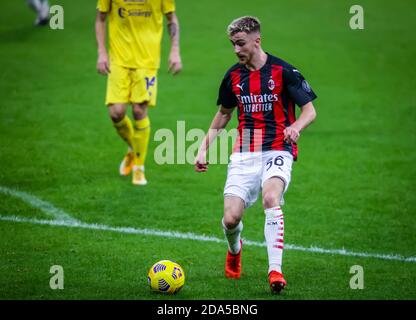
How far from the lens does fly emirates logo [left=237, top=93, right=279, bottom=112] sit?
7.22 metres

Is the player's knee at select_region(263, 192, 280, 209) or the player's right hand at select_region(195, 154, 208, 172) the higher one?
the player's right hand at select_region(195, 154, 208, 172)

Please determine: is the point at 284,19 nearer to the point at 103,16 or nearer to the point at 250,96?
the point at 103,16

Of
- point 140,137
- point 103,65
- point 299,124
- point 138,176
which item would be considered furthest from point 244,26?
point 138,176

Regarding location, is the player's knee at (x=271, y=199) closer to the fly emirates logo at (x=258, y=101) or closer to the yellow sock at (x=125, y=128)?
the fly emirates logo at (x=258, y=101)

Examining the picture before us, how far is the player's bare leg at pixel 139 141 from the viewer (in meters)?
10.6

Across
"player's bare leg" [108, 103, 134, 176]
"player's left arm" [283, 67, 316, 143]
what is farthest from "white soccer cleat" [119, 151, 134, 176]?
"player's left arm" [283, 67, 316, 143]

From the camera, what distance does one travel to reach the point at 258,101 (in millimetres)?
7250

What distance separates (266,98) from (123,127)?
379cm

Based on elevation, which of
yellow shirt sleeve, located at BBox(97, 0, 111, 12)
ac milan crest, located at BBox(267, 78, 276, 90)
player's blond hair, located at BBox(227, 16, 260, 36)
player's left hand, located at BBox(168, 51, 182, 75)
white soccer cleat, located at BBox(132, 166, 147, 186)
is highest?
yellow shirt sleeve, located at BBox(97, 0, 111, 12)

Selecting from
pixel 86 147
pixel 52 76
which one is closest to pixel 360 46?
pixel 52 76

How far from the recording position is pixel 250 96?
7254 mm

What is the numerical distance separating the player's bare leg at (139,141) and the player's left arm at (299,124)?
3.83 metres

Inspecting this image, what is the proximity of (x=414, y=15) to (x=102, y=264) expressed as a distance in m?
16.7

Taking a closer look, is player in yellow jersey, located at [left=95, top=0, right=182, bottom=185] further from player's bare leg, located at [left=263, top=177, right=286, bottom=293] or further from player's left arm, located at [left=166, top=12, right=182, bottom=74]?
player's bare leg, located at [left=263, top=177, right=286, bottom=293]
